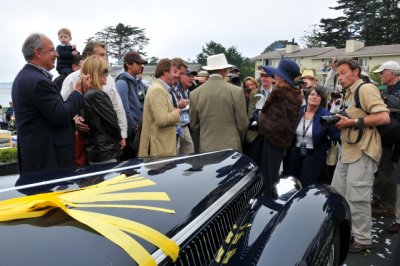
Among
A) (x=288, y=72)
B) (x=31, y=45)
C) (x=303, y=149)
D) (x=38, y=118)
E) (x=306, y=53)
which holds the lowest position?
(x=303, y=149)

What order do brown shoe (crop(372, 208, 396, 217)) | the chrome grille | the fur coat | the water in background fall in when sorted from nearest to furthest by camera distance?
the chrome grille
the fur coat
brown shoe (crop(372, 208, 396, 217))
the water in background

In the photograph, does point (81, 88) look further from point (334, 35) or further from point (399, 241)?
point (334, 35)

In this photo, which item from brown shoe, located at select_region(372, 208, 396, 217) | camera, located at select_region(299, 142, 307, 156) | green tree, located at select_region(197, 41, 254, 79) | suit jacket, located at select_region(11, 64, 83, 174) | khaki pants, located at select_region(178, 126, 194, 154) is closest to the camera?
suit jacket, located at select_region(11, 64, 83, 174)

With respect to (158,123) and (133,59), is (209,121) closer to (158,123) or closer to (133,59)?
(158,123)

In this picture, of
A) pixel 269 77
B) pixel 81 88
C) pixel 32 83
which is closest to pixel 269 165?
pixel 269 77

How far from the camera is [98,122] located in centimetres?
370

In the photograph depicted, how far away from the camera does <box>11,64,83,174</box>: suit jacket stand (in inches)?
127

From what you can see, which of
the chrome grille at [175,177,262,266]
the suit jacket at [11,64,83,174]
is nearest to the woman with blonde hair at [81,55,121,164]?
the suit jacket at [11,64,83,174]

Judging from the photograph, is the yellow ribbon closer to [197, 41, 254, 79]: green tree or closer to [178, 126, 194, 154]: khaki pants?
[178, 126, 194, 154]: khaki pants

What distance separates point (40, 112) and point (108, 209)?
2130 mm

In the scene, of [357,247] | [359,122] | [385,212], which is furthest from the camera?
[385,212]

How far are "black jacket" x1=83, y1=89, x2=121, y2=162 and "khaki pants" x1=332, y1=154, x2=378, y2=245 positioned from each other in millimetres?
2477

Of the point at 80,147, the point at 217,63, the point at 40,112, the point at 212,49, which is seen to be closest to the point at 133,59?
the point at 217,63

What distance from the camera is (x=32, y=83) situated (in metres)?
3.20
